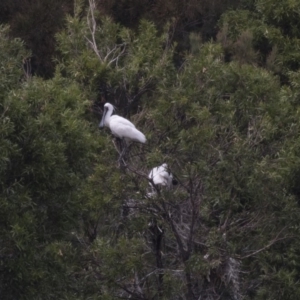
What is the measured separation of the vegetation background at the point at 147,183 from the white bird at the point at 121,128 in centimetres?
13

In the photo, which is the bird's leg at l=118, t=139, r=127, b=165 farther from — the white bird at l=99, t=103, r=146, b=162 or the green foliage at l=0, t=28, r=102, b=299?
the green foliage at l=0, t=28, r=102, b=299

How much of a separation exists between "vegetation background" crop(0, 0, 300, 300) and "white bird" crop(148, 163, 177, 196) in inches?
3.0

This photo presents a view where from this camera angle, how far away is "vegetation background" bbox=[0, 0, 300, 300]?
8312 millimetres

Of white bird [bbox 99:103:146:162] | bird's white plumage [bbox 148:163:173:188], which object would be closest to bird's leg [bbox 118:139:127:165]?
white bird [bbox 99:103:146:162]

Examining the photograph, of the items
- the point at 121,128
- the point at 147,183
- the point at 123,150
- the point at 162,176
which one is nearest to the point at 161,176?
the point at 162,176

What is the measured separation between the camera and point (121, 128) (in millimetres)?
11297

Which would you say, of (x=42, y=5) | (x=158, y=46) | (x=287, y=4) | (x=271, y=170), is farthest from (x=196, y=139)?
(x=42, y=5)

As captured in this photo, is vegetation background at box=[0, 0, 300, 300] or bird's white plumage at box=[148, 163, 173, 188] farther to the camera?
bird's white plumage at box=[148, 163, 173, 188]

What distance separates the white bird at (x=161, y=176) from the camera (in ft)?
32.2

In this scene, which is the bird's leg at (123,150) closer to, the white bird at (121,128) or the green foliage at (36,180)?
the white bird at (121,128)

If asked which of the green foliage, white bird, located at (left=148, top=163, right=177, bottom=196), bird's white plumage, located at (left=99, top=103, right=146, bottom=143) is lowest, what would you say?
bird's white plumage, located at (left=99, top=103, right=146, bottom=143)

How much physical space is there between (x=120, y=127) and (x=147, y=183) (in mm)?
1456

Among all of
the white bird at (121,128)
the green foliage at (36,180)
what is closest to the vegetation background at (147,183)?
the green foliage at (36,180)

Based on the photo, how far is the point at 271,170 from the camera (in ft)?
32.1
